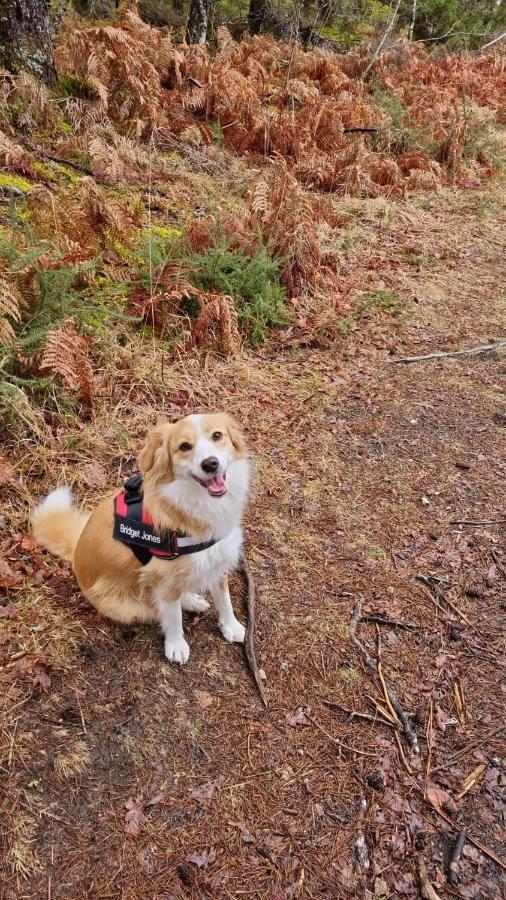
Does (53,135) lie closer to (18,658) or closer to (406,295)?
(406,295)

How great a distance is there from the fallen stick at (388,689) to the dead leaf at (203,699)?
0.93 meters

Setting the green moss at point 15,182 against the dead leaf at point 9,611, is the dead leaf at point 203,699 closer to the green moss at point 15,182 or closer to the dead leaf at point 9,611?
the dead leaf at point 9,611

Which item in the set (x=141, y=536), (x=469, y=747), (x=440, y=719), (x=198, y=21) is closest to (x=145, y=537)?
(x=141, y=536)

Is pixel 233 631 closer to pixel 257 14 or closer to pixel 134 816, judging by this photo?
pixel 134 816

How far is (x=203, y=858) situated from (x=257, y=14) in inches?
663

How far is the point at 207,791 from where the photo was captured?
8.25ft

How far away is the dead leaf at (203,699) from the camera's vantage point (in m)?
2.82

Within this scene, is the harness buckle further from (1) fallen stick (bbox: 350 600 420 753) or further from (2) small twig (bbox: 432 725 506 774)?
(2) small twig (bbox: 432 725 506 774)

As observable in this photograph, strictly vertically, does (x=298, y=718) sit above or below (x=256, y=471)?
below

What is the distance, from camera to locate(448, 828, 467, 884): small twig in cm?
227

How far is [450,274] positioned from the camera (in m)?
7.55

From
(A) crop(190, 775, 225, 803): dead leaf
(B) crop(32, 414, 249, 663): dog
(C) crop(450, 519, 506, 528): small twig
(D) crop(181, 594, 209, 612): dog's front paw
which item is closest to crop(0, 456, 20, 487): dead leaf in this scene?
(B) crop(32, 414, 249, 663): dog

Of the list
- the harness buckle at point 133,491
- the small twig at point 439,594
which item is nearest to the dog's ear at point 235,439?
the harness buckle at point 133,491

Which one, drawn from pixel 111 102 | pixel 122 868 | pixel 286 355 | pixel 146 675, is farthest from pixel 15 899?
pixel 111 102
